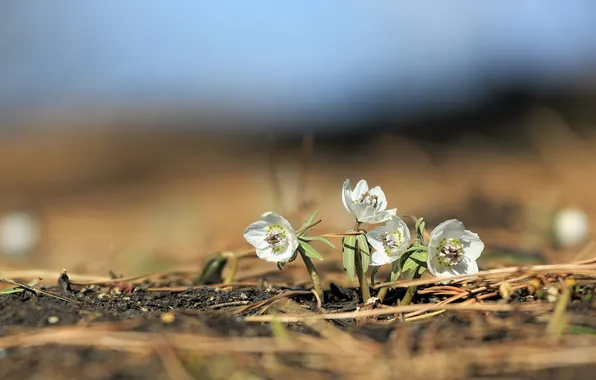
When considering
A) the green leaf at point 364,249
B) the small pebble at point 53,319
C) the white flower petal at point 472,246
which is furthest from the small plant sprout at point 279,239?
the small pebble at point 53,319

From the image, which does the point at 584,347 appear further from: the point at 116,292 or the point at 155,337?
the point at 116,292

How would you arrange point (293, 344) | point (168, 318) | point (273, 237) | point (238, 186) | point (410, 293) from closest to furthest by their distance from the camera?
point (293, 344)
point (168, 318)
point (273, 237)
point (410, 293)
point (238, 186)

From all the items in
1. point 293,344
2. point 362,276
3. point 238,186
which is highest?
point 238,186

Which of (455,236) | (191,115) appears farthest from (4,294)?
(191,115)

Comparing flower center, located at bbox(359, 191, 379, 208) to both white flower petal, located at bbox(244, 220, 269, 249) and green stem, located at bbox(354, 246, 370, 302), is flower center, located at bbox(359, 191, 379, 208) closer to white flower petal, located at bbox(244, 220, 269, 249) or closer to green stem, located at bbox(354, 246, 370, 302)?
green stem, located at bbox(354, 246, 370, 302)

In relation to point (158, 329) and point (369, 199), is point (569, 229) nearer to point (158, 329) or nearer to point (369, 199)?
point (369, 199)

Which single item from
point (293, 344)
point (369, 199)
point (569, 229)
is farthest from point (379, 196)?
point (569, 229)

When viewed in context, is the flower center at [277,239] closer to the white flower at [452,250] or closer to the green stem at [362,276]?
the green stem at [362,276]
